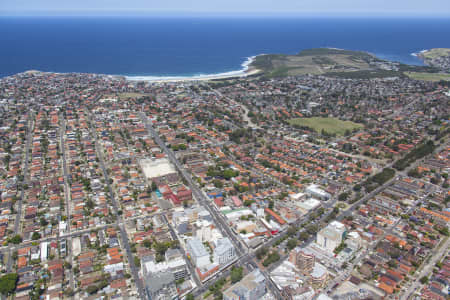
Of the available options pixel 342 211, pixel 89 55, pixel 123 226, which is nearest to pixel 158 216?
pixel 123 226

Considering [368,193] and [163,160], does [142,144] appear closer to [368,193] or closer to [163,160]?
[163,160]

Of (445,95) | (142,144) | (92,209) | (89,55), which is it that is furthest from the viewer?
(89,55)

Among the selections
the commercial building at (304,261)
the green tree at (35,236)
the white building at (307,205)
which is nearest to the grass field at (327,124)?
the white building at (307,205)

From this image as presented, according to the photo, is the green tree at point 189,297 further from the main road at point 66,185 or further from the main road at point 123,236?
the main road at point 66,185

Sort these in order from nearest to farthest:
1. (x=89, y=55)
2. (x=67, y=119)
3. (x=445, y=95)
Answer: (x=67, y=119) < (x=445, y=95) < (x=89, y=55)

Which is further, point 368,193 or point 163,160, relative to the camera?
point 163,160

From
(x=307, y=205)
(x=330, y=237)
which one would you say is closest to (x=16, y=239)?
(x=330, y=237)

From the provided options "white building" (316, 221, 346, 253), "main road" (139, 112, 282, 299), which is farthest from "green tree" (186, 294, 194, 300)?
"white building" (316, 221, 346, 253)
